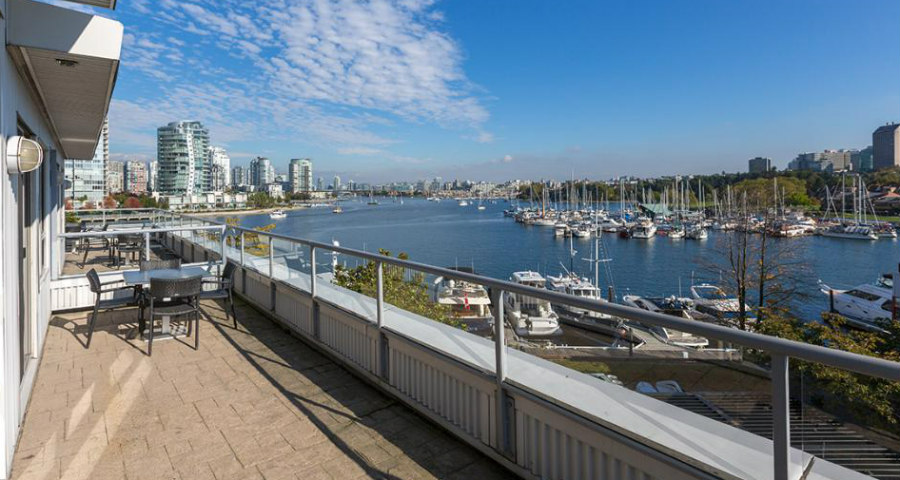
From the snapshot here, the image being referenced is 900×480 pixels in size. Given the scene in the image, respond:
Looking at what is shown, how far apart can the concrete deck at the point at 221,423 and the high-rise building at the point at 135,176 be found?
146 m

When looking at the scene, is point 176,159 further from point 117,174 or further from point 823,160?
point 823,160

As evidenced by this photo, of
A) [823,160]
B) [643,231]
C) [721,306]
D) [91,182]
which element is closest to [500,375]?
[721,306]

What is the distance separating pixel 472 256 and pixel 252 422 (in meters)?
38.5

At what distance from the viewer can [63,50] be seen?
3031 mm

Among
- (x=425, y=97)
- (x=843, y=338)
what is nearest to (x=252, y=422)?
(x=843, y=338)

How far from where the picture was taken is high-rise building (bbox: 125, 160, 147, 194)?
5030 inches

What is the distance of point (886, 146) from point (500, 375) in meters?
Result: 135

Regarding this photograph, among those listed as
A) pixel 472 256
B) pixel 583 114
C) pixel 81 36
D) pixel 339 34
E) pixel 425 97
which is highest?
pixel 583 114

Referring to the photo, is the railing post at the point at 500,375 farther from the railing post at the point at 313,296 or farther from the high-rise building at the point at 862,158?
the high-rise building at the point at 862,158

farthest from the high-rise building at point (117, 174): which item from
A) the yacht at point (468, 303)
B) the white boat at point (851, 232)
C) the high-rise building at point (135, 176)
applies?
the white boat at point (851, 232)

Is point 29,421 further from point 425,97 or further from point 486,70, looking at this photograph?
point 486,70

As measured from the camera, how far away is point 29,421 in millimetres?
2988

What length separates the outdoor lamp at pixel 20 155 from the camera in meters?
2.46

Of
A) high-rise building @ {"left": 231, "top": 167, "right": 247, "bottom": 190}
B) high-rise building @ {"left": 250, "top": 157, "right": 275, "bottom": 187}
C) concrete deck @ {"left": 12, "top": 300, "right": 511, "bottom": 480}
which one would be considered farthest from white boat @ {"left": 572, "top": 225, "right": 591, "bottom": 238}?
high-rise building @ {"left": 231, "top": 167, "right": 247, "bottom": 190}
